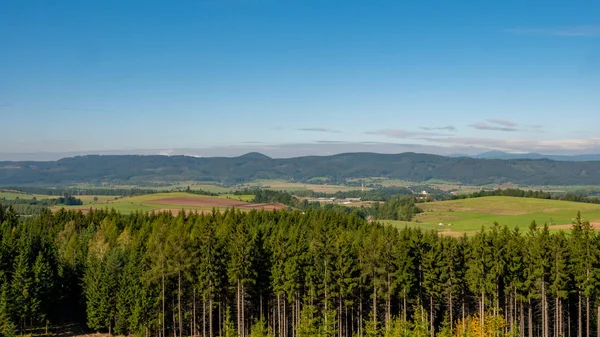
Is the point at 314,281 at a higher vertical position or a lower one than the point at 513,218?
higher

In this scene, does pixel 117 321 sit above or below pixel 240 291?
below

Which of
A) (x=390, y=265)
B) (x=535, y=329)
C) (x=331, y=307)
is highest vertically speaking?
(x=390, y=265)

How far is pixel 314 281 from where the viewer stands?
223 ft

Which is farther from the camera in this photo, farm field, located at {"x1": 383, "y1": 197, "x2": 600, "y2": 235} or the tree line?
farm field, located at {"x1": 383, "y1": 197, "x2": 600, "y2": 235}

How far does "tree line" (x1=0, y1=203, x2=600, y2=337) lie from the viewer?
62.8 meters

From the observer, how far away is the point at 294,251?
68.2 m

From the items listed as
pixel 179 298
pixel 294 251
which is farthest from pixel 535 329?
pixel 179 298

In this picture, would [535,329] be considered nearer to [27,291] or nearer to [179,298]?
[179,298]

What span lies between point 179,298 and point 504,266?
38.7 m

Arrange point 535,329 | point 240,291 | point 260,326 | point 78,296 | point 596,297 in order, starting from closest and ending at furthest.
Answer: point 260,326, point 596,297, point 240,291, point 535,329, point 78,296

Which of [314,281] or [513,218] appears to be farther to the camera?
[513,218]

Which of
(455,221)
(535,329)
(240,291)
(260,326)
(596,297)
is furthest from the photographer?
(455,221)

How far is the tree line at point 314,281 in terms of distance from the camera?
62812 millimetres

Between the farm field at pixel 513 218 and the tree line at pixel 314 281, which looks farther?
the farm field at pixel 513 218
